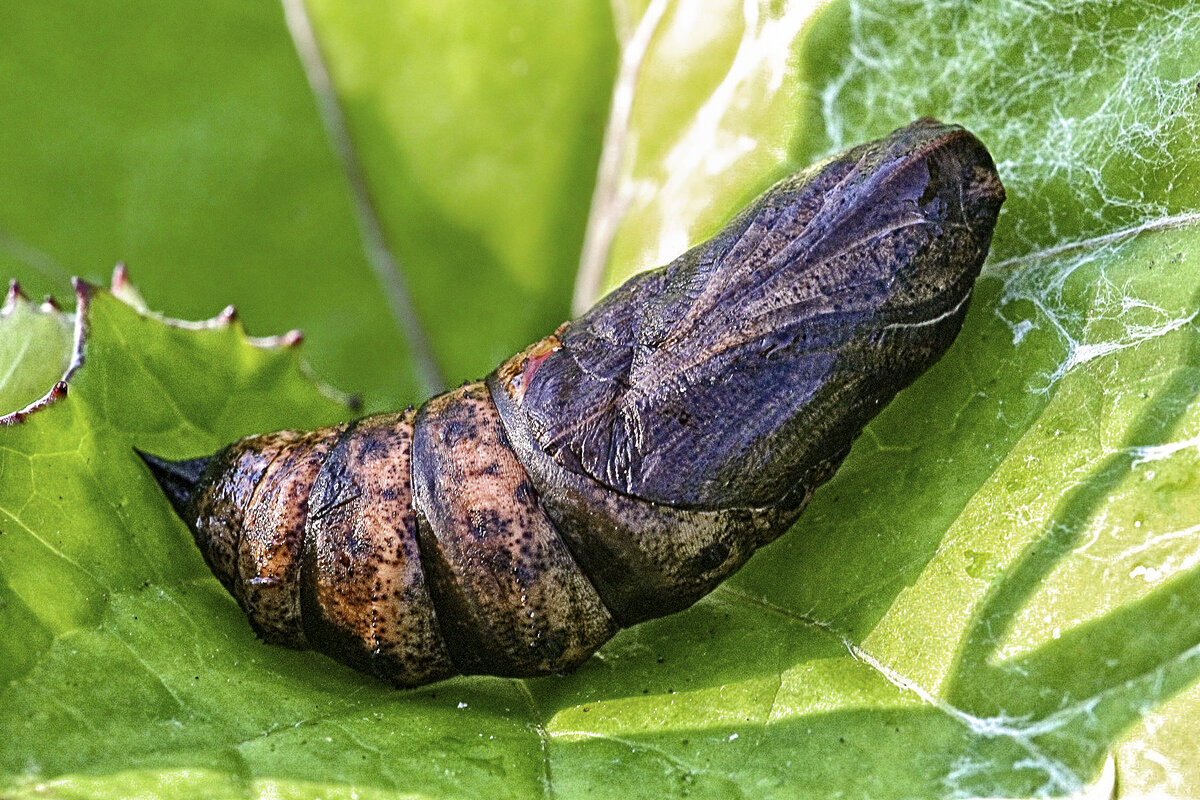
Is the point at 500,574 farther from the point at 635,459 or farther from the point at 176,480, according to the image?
the point at 176,480

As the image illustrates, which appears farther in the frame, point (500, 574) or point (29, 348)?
point (29, 348)

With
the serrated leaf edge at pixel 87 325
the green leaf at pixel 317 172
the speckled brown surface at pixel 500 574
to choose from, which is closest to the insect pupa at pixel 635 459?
the speckled brown surface at pixel 500 574

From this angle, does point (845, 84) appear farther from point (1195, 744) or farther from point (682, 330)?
point (1195, 744)

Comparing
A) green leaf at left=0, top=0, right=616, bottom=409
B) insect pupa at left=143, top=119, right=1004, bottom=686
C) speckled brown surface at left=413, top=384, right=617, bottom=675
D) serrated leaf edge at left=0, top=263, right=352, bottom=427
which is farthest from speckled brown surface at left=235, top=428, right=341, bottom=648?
green leaf at left=0, top=0, right=616, bottom=409

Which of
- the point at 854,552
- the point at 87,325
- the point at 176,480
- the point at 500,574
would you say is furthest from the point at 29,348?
the point at 854,552

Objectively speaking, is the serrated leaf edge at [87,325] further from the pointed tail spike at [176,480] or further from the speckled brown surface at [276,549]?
the speckled brown surface at [276,549]

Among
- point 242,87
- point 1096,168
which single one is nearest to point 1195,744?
point 1096,168

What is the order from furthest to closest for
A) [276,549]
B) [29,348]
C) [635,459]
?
1. [29,348]
2. [276,549]
3. [635,459]
